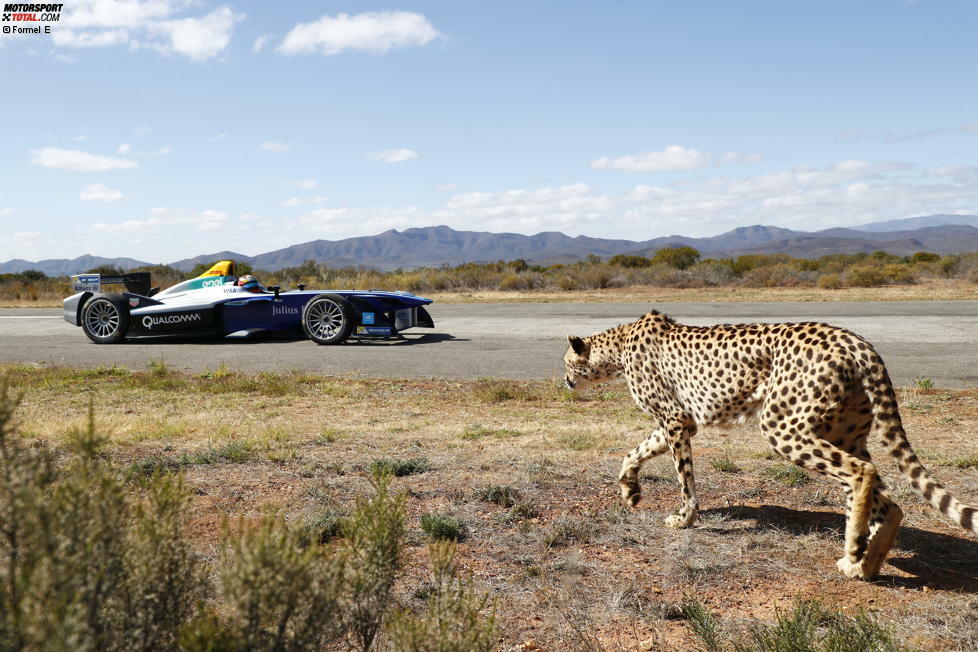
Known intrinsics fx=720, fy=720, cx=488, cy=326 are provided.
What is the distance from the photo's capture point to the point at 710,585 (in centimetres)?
450

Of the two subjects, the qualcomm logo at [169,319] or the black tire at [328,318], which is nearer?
the black tire at [328,318]

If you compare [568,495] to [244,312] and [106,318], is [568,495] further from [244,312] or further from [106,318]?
[106,318]

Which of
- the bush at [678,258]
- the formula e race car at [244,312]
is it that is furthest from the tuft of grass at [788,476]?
the bush at [678,258]

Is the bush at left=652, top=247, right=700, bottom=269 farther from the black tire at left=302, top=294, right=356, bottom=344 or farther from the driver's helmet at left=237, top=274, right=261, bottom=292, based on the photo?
the black tire at left=302, top=294, right=356, bottom=344

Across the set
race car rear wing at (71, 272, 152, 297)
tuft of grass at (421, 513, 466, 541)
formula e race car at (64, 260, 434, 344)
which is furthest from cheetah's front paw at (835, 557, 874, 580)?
race car rear wing at (71, 272, 152, 297)

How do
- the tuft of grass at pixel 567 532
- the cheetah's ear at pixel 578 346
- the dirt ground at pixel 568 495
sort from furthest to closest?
the cheetah's ear at pixel 578 346 < the tuft of grass at pixel 567 532 < the dirt ground at pixel 568 495

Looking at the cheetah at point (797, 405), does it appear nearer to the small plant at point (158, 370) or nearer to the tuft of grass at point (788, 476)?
the tuft of grass at point (788, 476)

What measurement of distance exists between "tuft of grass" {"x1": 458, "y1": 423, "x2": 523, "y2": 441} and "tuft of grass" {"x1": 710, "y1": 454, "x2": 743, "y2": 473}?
238 centimetres

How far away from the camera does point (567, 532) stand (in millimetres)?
5316

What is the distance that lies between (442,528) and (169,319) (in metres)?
14.1

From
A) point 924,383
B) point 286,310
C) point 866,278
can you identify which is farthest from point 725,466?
point 866,278

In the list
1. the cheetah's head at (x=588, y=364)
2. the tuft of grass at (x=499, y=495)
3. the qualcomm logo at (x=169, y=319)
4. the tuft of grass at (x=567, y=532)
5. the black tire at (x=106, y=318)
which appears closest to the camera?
the tuft of grass at (x=567, y=532)

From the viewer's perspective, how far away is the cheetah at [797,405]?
4438 mm

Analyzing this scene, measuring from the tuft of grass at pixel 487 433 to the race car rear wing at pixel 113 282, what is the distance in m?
13.2
